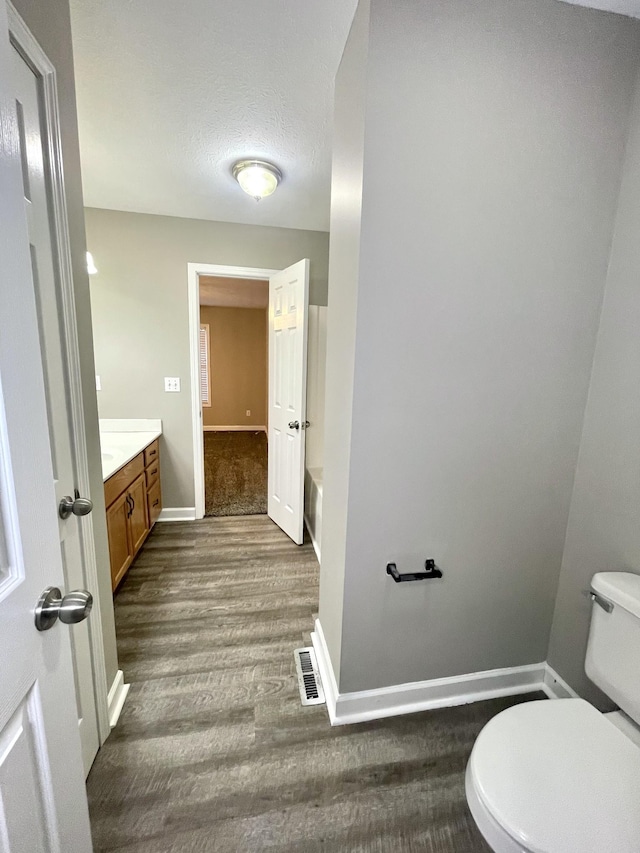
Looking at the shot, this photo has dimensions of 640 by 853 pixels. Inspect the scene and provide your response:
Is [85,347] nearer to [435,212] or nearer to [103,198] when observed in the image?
[435,212]

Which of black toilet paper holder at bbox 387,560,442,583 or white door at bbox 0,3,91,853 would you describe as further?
black toilet paper holder at bbox 387,560,442,583

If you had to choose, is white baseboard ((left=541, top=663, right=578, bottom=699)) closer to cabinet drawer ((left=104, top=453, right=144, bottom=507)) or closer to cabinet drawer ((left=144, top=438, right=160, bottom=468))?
cabinet drawer ((left=104, top=453, right=144, bottom=507))

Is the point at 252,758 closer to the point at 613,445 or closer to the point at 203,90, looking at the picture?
the point at 613,445

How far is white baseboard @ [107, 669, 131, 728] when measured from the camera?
138 centimetres

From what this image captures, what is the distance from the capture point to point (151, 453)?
8.91 ft

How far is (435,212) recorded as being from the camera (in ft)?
3.67

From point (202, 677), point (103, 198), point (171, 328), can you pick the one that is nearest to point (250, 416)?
point (171, 328)

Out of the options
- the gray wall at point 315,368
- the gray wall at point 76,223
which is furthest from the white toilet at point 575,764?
the gray wall at point 315,368

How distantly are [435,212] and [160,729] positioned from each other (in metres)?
2.10

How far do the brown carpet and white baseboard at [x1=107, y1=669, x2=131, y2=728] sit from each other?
69.4 inches

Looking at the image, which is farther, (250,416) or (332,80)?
(250,416)

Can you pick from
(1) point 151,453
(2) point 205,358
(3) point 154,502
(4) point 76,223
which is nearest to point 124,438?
(1) point 151,453

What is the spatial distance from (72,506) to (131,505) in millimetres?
1315

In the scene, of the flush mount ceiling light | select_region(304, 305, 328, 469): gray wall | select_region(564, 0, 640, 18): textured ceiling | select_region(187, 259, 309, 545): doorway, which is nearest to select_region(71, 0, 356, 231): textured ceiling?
the flush mount ceiling light
